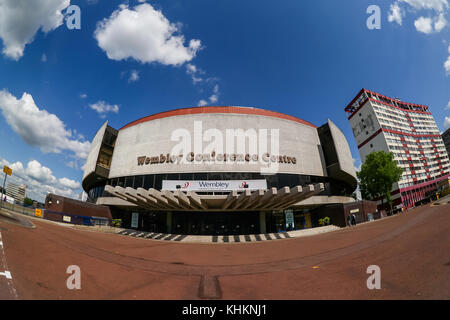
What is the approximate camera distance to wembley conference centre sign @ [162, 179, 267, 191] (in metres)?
20.2

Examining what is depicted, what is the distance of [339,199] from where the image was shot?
26516 millimetres

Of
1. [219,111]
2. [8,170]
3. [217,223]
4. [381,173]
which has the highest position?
[219,111]

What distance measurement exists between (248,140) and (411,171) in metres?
69.4

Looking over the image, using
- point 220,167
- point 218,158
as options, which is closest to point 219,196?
point 220,167

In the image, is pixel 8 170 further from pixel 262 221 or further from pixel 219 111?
pixel 262 221

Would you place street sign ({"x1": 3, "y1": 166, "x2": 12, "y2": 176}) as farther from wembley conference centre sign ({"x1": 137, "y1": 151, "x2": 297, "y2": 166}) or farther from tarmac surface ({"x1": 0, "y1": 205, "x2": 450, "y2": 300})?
tarmac surface ({"x1": 0, "y1": 205, "x2": 450, "y2": 300})

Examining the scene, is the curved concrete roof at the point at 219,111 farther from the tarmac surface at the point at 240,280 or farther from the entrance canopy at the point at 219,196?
the tarmac surface at the point at 240,280

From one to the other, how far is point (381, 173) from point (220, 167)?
32272 millimetres

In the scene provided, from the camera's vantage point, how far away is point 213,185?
66.8 feet

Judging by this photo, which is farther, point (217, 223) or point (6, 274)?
point (217, 223)

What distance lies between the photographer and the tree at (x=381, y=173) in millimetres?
33156

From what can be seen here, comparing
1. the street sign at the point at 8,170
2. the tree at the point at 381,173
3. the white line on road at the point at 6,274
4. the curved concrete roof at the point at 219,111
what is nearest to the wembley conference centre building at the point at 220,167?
the curved concrete roof at the point at 219,111
